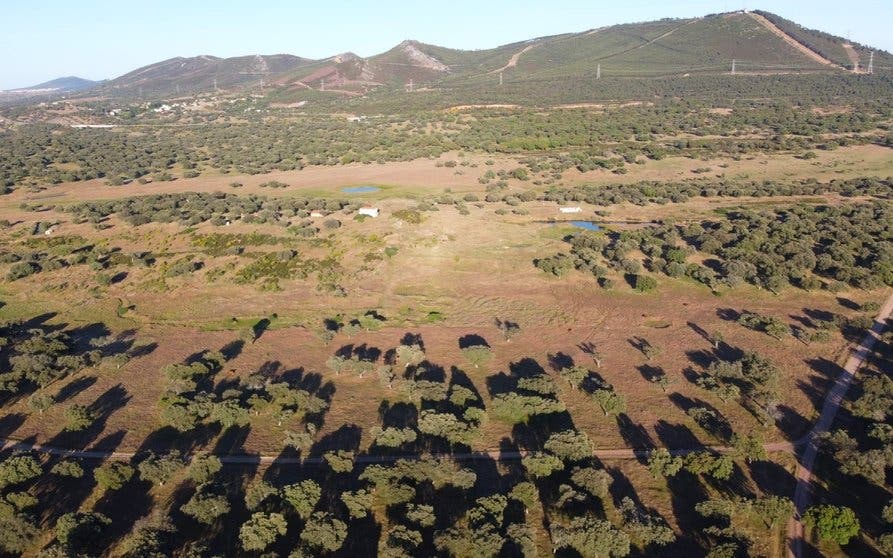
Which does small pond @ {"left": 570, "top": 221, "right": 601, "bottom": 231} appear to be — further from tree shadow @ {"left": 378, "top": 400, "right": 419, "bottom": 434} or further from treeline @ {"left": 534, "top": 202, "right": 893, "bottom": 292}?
tree shadow @ {"left": 378, "top": 400, "right": 419, "bottom": 434}

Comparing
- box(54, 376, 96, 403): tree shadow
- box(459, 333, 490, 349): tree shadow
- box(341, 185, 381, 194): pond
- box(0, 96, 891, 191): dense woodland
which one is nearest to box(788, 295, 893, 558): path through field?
box(459, 333, 490, 349): tree shadow

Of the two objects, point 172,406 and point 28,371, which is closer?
point 172,406

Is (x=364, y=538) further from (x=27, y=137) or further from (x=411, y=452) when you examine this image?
(x=27, y=137)

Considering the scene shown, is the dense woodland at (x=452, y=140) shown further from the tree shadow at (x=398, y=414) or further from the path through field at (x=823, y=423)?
the tree shadow at (x=398, y=414)

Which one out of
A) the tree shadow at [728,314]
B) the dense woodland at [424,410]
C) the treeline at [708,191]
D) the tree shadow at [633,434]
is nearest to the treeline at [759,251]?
the dense woodland at [424,410]

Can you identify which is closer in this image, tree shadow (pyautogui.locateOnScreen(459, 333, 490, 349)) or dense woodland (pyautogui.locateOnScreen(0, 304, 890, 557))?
dense woodland (pyautogui.locateOnScreen(0, 304, 890, 557))

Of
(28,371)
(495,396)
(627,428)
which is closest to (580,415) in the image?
(627,428)

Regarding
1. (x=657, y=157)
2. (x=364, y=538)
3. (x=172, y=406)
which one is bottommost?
(x=364, y=538)
